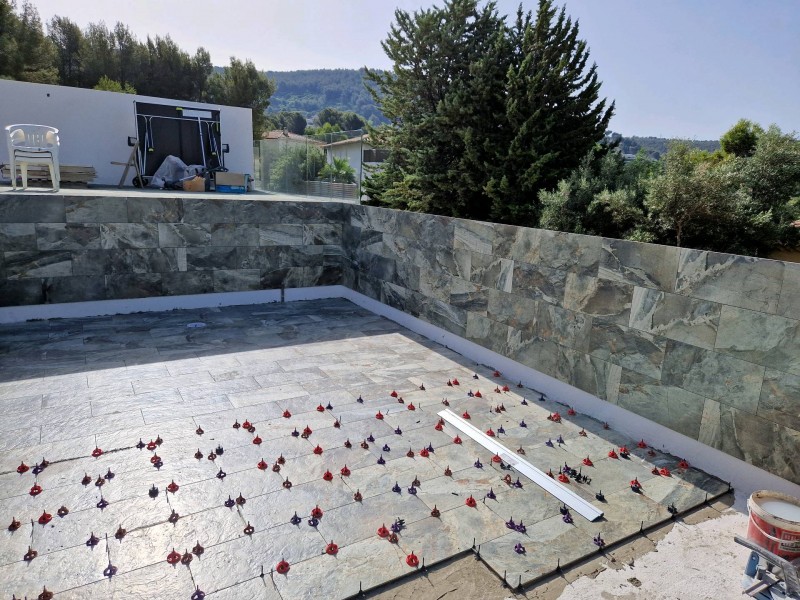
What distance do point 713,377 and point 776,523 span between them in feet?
3.47

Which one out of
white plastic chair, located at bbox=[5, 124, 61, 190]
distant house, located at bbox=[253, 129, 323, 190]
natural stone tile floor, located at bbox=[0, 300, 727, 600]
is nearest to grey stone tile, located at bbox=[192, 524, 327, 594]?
natural stone tile floor, located at bbox=[0, 300, 727, 600]

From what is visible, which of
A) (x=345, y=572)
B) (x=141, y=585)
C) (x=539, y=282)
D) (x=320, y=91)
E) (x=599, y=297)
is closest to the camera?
(x=141, y=585)

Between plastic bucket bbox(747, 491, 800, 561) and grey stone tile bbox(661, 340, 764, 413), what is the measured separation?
0.60 meters

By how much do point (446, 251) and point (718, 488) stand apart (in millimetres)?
3361

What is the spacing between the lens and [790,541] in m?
2.55

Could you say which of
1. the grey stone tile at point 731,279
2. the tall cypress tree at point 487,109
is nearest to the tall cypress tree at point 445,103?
the tall cypress tree at point 487,109

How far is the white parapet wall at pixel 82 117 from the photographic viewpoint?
35.3ft

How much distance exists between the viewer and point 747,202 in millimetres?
4430

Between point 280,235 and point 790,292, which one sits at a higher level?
point 790,292

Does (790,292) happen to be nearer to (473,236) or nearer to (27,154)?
(473,236)

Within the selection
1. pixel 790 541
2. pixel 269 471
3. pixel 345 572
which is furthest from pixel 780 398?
pixel 269 471

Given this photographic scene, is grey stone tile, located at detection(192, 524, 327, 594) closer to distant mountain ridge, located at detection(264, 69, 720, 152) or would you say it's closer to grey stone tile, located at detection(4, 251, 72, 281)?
grey stone tile, located at detection(4, 251, 72, 281)

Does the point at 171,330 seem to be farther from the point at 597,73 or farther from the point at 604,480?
the point at 597,73

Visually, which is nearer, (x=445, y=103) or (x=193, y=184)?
(x=445, y=103)
